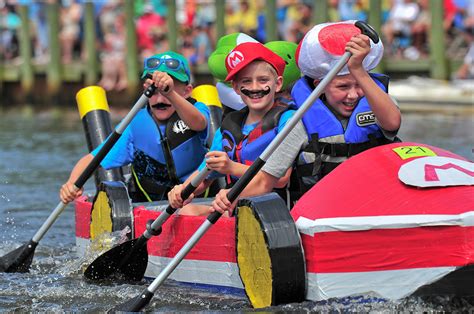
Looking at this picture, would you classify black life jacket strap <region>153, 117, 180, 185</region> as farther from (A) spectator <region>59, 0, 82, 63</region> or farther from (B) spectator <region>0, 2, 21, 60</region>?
(B) spectator <region>0, 2, 21, 60</region>

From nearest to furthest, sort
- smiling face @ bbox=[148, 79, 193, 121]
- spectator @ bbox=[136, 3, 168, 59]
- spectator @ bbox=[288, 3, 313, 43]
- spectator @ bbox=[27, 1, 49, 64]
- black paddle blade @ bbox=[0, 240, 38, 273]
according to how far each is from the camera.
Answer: smiling face @ bbox=[148, 79, 193, 121]
black paddle blade @ bbox=[0, 240, 38, 273]
spectator @ bbox=[288, 3, 313, 43]
spectator @ bbox=[136, 3, 168, 59]
spectator @ bbox=[27, 1, 49, 64]

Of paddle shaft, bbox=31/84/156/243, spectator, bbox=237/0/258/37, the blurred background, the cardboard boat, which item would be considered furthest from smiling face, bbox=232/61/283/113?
spectator, bbox=237/0/258/37

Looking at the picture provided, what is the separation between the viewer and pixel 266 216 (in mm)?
4988

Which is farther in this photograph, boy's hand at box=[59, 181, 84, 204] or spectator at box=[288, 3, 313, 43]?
spectator at box=[288, 3, 313, 43]

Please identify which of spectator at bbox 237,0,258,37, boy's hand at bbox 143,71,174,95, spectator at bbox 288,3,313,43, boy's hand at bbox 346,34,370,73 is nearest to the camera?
boy's hand at bbox 346,34,370,73

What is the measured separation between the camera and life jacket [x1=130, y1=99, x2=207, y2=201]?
6.69m

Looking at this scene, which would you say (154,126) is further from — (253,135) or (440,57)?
(440,57)

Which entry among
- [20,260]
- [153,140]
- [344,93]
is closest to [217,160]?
[344,93]

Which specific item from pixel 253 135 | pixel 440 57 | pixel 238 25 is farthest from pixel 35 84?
pixel 253 135

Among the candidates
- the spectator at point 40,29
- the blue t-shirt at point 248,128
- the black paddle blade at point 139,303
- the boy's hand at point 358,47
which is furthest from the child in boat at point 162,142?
the spectator at point 40,29

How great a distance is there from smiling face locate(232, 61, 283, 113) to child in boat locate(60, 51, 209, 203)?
0.80 metres

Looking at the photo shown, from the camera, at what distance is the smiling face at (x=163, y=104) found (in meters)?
6.67

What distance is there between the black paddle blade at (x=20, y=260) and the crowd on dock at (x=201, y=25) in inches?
375

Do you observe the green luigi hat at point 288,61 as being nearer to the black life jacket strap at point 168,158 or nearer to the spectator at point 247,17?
the black life jacket strap at point 168,158
